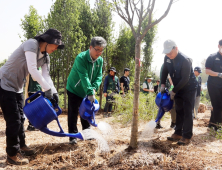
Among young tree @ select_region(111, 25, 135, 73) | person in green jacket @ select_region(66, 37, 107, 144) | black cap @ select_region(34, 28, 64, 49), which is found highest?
young tree @ select_region(111, 25, 135, 73)

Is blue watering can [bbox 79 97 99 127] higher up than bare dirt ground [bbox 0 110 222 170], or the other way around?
blue watering can [bbox 79 97 99 127]

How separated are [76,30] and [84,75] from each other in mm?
6861

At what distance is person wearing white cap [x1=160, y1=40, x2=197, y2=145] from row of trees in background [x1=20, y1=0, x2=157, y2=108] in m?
5.78

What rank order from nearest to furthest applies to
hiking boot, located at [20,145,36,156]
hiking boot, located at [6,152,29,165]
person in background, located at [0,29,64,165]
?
1. person in background, located at [0,29,64,165]
2. hiking boot, located at [6,152,29,165]
3. hiking boot, located at [20,145,36,156]

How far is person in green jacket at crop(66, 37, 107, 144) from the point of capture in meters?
2.90

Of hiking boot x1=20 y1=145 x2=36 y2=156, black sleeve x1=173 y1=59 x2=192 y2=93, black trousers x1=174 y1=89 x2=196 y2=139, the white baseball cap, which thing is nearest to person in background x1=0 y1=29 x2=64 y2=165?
hiking boot x1=20 y1=145 x2=36 y2=156

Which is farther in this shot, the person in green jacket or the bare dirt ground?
the person in green jacket

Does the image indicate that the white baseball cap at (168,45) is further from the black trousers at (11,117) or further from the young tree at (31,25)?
the young tree at (31,25)

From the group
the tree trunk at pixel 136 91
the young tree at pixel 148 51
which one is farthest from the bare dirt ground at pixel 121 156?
the young tree at pixel 148 51

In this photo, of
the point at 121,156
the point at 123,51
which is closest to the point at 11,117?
the point at 121,156

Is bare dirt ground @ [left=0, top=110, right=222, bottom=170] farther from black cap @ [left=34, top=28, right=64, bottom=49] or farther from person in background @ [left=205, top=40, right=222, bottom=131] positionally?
black cap @ [left=34, top=28, right=64, bottom=49]

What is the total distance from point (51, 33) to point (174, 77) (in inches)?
87.7

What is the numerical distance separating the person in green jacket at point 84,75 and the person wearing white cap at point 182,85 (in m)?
1.15

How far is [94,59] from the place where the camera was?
3.13 meters
